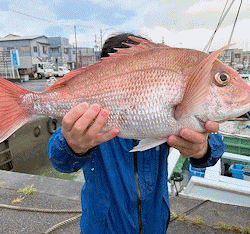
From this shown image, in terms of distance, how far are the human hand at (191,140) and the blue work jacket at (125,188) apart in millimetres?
239

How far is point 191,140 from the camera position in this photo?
138 cm

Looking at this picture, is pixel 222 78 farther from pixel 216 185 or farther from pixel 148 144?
pixel 216 185

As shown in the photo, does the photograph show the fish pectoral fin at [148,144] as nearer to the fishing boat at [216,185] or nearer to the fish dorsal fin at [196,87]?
the fish dorsal fin at [196,87]

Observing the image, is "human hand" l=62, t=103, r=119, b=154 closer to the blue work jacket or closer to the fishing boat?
the blue work jacket

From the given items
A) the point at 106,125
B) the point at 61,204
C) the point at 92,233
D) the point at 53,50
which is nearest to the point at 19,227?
the point at 61,204

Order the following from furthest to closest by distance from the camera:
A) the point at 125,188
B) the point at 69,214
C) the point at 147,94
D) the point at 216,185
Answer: the point at 216,185 < the point at 69,214 < the point at 125,188 < the point at 147,94

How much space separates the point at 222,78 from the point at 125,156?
2.58ft

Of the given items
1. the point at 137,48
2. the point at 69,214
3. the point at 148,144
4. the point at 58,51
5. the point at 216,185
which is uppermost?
the point at 137,48

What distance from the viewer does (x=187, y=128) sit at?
1.35 m

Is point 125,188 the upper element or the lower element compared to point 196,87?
lower

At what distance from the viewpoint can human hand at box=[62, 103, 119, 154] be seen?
138 cm

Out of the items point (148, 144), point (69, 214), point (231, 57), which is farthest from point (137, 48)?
point (231, 57)

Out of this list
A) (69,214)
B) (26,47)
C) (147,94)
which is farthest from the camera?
(26,47)

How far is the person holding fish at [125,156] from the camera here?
139 centimetres
